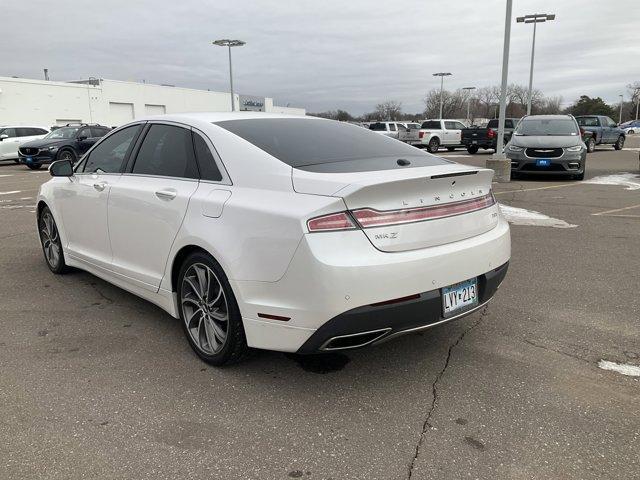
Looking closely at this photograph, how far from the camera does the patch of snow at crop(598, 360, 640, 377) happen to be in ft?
11.1

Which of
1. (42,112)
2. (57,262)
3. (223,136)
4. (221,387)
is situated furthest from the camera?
(42,112)

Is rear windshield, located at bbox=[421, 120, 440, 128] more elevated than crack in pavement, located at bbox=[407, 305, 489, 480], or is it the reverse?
rear windshield, located at bbox=[421, 120, 440, 128]

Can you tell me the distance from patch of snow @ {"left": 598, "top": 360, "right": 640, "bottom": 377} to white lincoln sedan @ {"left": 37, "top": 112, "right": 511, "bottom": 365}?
2.90 feet

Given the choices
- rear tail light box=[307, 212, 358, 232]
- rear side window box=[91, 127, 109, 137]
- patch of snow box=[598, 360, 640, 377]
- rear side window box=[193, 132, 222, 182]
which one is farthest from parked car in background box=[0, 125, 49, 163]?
patch of snow box=[598, 360, 640, 377]

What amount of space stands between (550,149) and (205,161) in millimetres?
11790

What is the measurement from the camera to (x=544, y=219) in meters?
8.62

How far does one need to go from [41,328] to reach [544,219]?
732cm

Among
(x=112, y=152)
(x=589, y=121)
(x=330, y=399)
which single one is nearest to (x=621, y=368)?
(x=330, y=399)

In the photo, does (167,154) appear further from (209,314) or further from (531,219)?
(531,219)

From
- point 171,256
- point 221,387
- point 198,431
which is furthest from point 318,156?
point 198,431

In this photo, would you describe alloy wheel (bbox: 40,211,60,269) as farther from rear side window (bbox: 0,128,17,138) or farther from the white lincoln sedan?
rear side window (bbox: 0,128,17,138)

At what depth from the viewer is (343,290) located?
2.75 m

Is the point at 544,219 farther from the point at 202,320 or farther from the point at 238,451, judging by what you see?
the point at 238,451

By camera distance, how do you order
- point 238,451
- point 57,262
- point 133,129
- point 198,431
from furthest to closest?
point 57,262 → point 133,129 → point 198,431 → point 238,451
